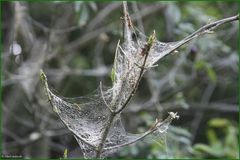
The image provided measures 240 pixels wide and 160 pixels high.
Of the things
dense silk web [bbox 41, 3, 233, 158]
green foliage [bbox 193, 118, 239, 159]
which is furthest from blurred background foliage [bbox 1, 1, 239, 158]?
dense silk web [bbox 41, 3, 233, 158]

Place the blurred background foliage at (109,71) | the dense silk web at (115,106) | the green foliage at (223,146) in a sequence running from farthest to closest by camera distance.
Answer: the blurred background foliage at (109,71) → the green foliage at (223,146) → the dense silk web at (115,106)

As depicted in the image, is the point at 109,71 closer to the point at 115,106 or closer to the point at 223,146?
the point at 223,146

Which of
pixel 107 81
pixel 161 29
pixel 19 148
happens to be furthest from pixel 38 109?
pixel 161 29

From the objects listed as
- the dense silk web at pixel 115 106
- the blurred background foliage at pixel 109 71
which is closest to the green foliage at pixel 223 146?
the blurred background foliage at pixel 109 71

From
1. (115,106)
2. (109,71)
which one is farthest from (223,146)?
(115,106)

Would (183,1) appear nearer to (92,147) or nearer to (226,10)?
(226,10)

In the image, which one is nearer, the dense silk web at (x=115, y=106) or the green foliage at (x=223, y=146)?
the dense silk web at (x=115, y=106)

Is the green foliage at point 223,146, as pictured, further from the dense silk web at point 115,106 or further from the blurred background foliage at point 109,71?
the dense silk web at point 115,106

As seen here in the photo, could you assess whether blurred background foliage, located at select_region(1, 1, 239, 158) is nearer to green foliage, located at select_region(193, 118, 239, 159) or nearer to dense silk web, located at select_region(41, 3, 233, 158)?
green foliage, located at select_region(193, 118, 239, 159)
